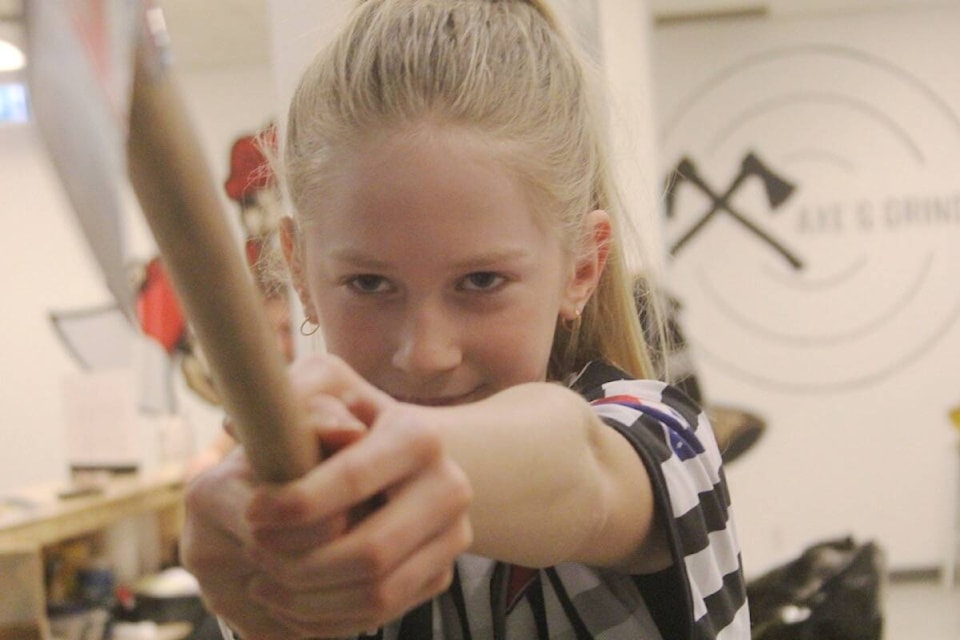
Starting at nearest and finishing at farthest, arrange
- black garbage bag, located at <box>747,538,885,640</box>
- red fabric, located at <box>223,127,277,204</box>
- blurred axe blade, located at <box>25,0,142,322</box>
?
blurred axe blade, located at <box>25,0,142,322</box>
red fabric, located at <box>223,127,277,204</box>
black garbage bag, located at <box>747,538,885,640</box>

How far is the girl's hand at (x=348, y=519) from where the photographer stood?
308 mm

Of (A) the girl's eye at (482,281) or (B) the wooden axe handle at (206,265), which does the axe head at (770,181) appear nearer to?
(A) the girl's eye at (482,281)

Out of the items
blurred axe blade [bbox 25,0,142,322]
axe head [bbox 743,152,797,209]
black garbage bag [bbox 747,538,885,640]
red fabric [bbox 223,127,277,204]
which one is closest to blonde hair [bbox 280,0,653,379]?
red fabric [bbox 223,127,277,204]

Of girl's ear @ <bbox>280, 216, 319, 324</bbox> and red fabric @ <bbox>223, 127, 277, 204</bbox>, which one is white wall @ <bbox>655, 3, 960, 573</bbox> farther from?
girl's ear @ <bbox>280, 216, 319, 324</bbox>

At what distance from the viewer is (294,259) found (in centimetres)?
71

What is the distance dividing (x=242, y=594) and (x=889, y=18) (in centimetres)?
434

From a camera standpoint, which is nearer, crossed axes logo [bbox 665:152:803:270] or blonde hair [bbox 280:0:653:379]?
blonde hair [bbox 280:0:653:379]

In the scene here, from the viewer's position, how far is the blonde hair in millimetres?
582

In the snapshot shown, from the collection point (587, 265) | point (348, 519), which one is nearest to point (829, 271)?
point (587, 265)

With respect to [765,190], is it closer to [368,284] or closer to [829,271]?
[829,271]

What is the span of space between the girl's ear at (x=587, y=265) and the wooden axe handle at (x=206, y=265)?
0.40m

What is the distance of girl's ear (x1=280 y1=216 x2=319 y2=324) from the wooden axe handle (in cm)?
42

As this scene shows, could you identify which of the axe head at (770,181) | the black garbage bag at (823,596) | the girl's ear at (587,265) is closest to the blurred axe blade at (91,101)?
the girl's ear at (587,265)

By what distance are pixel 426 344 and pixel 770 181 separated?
388 cm
